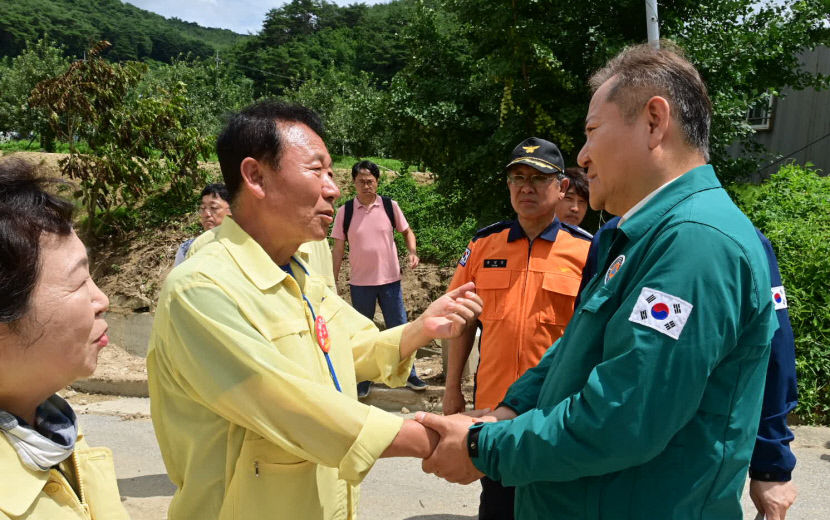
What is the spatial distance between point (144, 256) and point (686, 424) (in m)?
11.3

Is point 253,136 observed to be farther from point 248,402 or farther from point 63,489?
point 63,489

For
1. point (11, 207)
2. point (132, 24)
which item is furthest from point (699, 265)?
point (132, 24)

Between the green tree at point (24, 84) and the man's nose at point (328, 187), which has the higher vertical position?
the green tree at point (24, 84)

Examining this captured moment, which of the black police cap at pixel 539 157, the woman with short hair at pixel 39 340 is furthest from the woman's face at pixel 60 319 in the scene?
the black police cap at pixel 539 157

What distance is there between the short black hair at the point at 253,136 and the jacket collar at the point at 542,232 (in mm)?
1555

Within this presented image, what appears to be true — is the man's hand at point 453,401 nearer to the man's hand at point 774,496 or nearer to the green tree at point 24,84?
the man's hand at point 774,496

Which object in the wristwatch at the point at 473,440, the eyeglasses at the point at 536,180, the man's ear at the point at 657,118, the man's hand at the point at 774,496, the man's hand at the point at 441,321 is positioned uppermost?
the man's ear at the point at 657,118

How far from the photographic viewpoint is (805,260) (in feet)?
20.2

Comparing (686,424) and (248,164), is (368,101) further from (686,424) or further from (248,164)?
→ (686,424)

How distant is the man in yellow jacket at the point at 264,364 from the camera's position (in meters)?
1.68

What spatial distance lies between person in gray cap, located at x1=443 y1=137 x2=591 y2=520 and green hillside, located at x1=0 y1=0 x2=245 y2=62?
7860 centimetres

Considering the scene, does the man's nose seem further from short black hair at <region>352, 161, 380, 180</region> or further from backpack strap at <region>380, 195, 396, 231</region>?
backpack strap at <region>380, 195, 396, 231</region>

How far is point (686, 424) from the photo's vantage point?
1496 mm

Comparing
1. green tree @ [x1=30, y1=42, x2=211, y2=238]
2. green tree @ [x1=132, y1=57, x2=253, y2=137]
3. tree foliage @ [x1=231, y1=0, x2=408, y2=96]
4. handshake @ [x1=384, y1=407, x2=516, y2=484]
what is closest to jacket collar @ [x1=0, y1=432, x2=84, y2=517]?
handshake @ [x1=384, y1=407, x2=516, y2=484]
